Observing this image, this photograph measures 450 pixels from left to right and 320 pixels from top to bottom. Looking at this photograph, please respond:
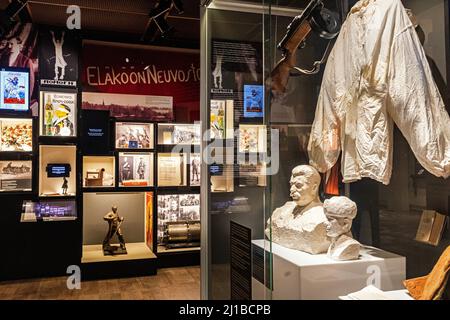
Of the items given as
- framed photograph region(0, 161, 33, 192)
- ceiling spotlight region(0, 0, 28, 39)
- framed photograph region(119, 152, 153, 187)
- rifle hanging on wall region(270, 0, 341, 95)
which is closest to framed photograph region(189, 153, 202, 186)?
framed photograph region(119, 152, 153, 187)

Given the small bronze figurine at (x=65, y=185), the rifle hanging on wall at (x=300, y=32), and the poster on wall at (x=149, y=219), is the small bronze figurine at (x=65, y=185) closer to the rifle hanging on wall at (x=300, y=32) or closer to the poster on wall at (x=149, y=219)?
the poster on wall at (x=149, y=219)

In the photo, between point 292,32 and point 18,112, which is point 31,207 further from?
point 292,32

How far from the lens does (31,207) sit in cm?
447

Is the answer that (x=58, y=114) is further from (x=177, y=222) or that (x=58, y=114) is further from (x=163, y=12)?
(x=177, y=222)

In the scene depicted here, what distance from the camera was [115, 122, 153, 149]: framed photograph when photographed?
15.6 ft

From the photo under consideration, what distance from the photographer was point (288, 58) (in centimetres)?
219

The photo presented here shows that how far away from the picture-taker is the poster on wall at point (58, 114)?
454 centimetres

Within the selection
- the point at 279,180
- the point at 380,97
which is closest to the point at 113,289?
the point at 279,180

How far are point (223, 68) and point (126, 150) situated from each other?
2946 millimetres

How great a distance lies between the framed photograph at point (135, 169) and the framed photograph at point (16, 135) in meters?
1.02

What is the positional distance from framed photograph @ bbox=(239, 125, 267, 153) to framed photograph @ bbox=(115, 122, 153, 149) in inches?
125

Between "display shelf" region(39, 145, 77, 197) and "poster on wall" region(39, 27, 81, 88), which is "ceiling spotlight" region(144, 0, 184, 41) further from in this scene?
"display shelf" region(39, 145, 77, 197)

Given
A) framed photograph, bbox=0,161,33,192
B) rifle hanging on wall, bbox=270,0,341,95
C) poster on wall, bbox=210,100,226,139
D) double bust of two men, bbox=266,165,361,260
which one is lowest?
double bust of two men, bbox=266,165,361,260
